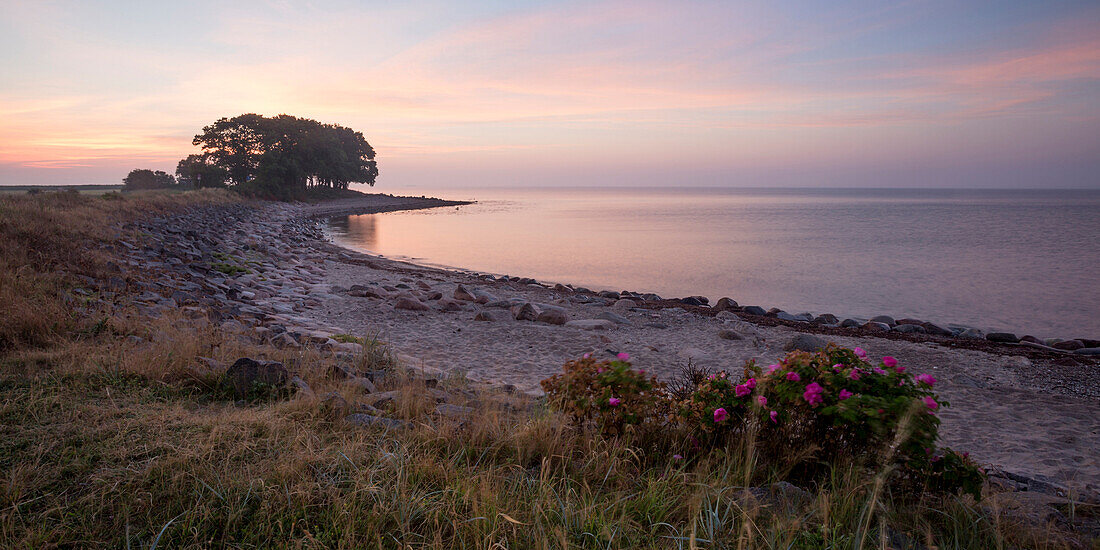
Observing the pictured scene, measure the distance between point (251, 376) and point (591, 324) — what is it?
315 inches

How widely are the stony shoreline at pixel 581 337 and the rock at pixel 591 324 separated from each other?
29 mm

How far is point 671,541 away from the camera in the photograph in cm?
283

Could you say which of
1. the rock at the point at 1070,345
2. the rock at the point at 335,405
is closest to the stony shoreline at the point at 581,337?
the rock at the point at 1070,345

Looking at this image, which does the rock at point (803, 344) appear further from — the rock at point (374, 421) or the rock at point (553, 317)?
the rock at point (374, 421)

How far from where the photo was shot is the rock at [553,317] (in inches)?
479

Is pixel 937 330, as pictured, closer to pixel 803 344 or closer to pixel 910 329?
pixel 910 329

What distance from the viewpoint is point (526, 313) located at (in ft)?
40.9

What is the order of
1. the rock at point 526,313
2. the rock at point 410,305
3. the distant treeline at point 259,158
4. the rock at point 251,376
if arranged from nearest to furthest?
the rock at point 251,376 → the rock at point 526,313 → the rock at point 410,305 → the distant treeline at point 259,158

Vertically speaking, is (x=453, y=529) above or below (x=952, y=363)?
above

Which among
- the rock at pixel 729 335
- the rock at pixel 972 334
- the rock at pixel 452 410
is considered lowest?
the rock at pixel 972 334

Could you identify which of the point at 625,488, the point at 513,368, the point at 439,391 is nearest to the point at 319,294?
the point at 513,368

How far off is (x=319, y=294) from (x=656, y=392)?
12384 millimetres

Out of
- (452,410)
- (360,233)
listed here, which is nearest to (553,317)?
(452,410)

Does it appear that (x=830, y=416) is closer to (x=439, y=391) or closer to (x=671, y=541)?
(x=671, y=541)
